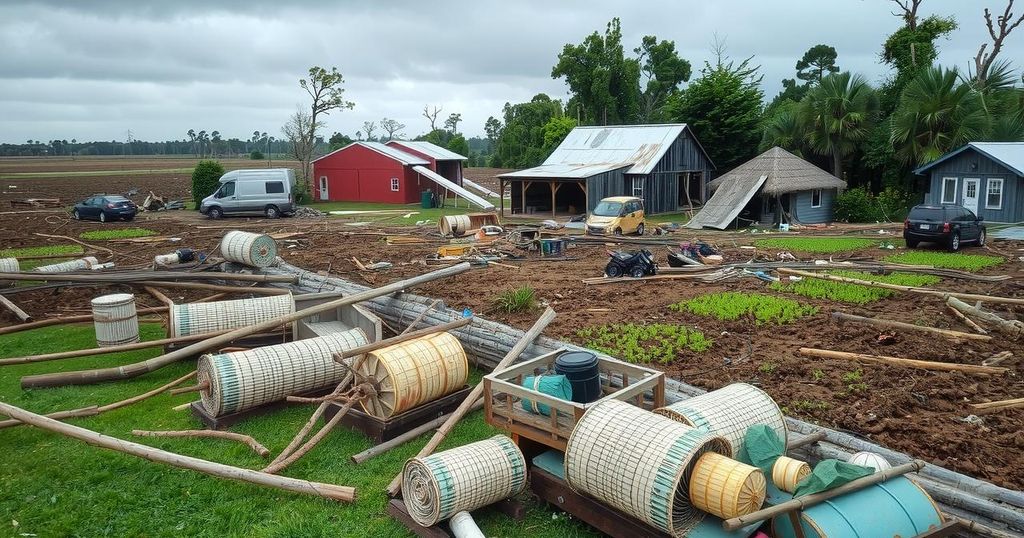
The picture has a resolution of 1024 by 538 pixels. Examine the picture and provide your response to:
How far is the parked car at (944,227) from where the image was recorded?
21547 millimetres

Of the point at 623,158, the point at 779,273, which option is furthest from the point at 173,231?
the point at 779,273

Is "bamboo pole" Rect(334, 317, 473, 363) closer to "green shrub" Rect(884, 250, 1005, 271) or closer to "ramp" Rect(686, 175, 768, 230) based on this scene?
"green shrub" Rect(884, 250, 1005, 271)

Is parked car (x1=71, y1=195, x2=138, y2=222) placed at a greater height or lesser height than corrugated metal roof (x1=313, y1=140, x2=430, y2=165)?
lesser

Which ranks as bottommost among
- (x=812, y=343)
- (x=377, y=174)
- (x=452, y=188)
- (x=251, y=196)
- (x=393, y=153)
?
(x=812, y=343)

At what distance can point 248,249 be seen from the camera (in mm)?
15984

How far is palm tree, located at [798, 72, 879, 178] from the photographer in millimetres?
36219

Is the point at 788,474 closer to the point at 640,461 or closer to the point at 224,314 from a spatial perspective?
the point at 640,461

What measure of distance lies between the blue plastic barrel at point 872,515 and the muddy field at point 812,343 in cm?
170

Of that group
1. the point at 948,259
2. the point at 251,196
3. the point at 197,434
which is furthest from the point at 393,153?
the point at 197,434

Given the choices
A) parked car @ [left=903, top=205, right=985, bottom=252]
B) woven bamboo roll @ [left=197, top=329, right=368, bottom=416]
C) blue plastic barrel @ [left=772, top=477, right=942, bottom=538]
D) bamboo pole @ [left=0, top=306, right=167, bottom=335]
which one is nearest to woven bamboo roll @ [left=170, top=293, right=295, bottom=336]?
woven bamboo roll @ [left=197, top=329, right=368, bottom=416]

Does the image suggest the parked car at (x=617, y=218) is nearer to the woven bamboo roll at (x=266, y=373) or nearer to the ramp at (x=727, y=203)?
the ramp at (x=727, y=203)

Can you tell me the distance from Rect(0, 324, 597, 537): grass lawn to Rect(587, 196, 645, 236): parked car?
17907mm

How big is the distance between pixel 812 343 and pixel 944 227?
13.1 metres

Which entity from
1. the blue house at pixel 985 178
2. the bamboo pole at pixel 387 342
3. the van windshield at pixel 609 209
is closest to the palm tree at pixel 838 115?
the blue house at pixel 985 178
